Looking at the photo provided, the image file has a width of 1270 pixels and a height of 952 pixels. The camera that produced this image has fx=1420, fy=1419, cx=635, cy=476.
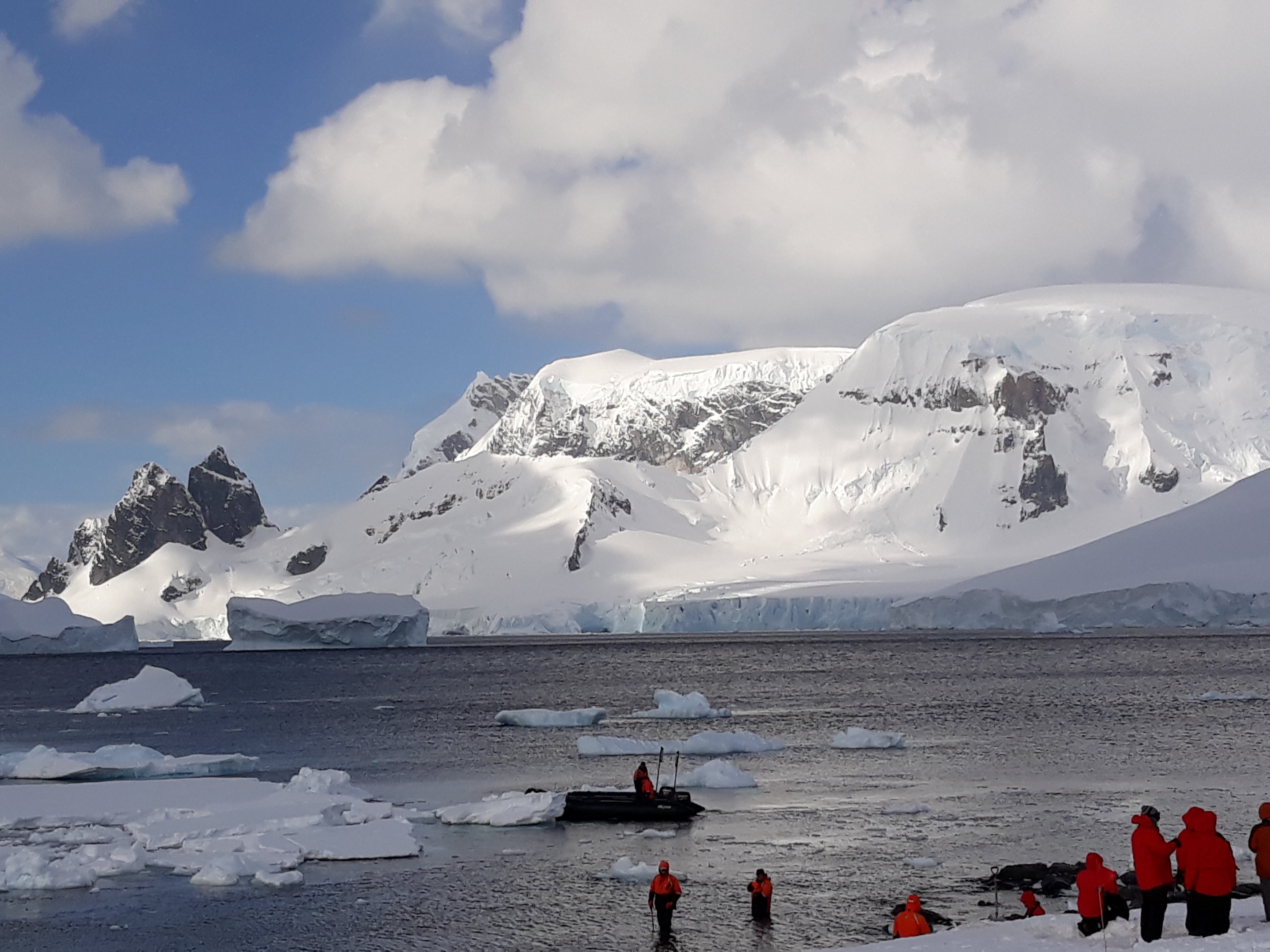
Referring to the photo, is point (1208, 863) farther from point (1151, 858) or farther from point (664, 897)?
point (664, 897)

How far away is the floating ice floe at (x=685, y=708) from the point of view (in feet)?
231

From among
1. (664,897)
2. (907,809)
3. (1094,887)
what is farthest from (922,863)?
(1094,887)

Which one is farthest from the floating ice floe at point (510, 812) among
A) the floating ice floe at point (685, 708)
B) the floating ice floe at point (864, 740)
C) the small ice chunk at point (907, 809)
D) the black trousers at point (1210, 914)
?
the floating ice floe at point (685, 708)

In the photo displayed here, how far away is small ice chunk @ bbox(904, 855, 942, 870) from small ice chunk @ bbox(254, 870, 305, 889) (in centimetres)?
1361

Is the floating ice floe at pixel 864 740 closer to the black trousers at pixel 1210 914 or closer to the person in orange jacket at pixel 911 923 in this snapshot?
the person in orange jacket at pixel 911 923

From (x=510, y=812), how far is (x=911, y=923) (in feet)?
58.9

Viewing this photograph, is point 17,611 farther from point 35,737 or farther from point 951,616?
point 951,616

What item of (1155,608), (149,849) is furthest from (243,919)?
(1155,608)

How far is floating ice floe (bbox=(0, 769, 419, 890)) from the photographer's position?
31.3m

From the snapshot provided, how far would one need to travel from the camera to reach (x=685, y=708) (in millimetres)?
70500

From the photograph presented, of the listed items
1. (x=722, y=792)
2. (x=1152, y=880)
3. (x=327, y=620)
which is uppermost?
(x=327, y=620)

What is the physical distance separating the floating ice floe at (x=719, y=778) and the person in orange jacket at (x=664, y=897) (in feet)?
60.0

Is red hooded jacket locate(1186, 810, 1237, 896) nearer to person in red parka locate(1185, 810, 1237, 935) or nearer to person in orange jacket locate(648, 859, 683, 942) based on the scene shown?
person in red parka locate(1185, 810, 1237, 935)

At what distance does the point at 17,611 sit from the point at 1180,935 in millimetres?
147564
